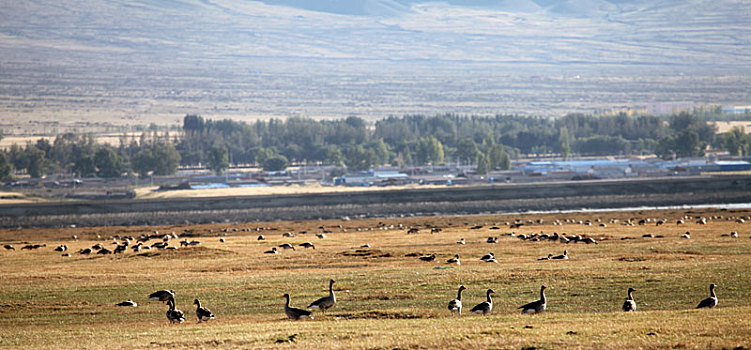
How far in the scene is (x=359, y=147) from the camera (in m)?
148

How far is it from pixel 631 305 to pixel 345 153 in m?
145

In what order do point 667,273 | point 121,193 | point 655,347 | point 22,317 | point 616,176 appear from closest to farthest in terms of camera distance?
point 655,347
point 22,317
point 667,273
point 121,193
point 616,176

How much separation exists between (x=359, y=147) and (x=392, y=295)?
121045 millimetres

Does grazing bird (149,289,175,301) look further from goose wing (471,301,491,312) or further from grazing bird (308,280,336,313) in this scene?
goose wing (471,301,491,312)

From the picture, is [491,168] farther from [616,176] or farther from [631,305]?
[631,305]

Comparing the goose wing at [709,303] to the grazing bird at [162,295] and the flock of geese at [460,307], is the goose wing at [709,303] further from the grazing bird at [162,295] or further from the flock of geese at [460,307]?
the grazing bird at [162,295]

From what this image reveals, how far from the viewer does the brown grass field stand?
18.6 m

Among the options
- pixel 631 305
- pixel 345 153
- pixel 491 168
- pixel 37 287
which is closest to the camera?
pixel 631 305

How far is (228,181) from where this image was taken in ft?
431

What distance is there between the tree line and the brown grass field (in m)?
91.0

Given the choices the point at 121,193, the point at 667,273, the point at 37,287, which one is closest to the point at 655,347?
the point at 667,273

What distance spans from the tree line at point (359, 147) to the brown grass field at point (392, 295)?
299ft

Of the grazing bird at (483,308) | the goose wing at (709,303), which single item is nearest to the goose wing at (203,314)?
the grazing bird at (483,308)

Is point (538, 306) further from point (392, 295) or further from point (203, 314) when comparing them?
point (203, 314)
